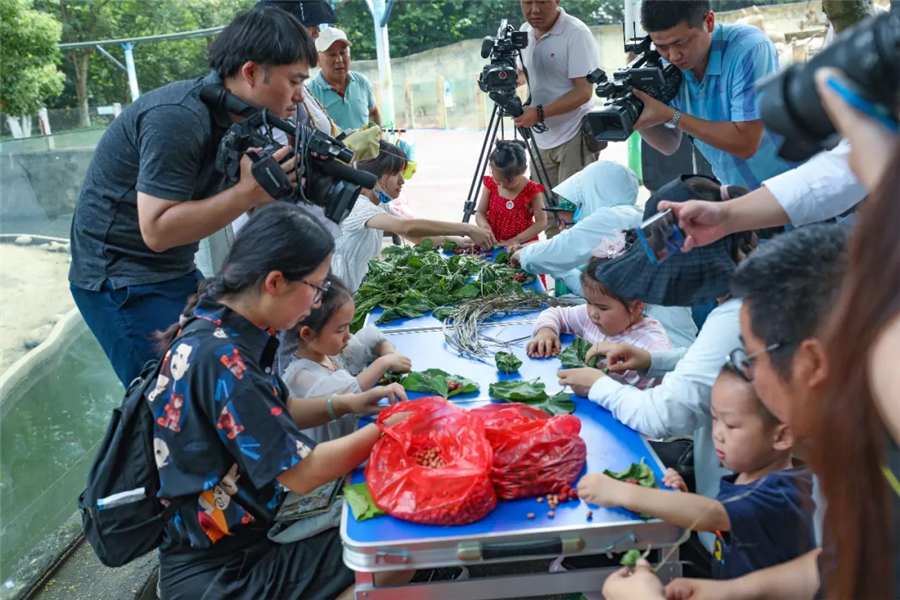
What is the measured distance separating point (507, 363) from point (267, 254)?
85 centimetres

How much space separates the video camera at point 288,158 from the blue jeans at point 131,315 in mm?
418

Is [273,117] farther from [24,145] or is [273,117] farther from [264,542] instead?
[24,145]

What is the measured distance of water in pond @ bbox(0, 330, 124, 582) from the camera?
120 inches

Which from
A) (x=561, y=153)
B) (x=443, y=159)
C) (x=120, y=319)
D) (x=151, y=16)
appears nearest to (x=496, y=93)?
(x=561, y=153)

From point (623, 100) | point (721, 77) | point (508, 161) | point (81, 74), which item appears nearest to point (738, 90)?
point (721, 77)

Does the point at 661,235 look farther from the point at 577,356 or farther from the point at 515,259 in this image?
the point at 515,259

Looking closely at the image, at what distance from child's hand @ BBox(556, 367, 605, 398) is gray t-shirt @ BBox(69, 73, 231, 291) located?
115cm

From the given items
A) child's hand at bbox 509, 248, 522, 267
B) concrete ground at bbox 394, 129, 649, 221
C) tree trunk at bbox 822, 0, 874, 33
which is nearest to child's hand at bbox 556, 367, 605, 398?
child's hand at bbox 509, 248, 522, 267

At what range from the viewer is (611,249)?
7.24ft

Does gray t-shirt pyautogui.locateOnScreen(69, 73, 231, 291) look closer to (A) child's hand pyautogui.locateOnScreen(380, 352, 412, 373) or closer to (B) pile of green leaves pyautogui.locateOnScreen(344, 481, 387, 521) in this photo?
(A) child's hand pyautogui.locateOnScreen(380, 352, 412, 373)

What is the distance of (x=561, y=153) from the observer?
15.5ft

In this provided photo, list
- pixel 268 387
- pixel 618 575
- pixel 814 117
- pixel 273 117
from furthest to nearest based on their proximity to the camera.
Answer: pixel 273 117 < pixel 268 387 < pixel 618 575 < pixel 814 117

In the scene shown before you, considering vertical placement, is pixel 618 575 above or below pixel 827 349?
below

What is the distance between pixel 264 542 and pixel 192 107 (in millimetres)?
1188
